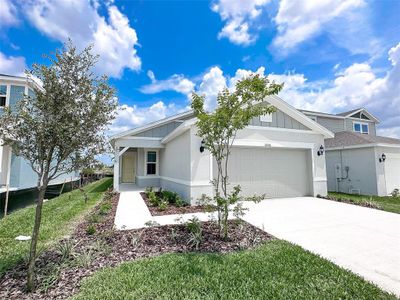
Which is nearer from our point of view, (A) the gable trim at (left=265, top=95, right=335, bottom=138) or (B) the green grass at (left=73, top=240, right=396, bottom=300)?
(B) the green grass at (left=73, top=240, right=396, bottom=300)

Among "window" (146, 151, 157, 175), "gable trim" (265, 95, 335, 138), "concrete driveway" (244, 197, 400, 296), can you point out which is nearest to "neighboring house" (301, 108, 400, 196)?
"gable trim" (265, 95, 335, 138)

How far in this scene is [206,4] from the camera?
946 centimetres

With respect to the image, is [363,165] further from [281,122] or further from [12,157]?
[12,157]

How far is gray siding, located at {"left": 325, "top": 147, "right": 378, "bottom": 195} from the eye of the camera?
1353 centimetres

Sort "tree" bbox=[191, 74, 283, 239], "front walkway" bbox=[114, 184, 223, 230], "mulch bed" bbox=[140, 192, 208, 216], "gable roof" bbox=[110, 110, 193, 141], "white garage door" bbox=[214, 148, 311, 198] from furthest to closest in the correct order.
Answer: "gable roof" bbox=[110, 110, 193, 141], "white garage door" bbox=[214, 148, 311, 198], "mulch bed" bbox=[140, 192, 208, 216], "front walkway" bbox=[114, 184, 223, 230], "tree" bbox=[191, 74, 283, 239]

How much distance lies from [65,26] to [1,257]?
648 centimetres

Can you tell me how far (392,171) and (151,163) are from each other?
1628 centimetres

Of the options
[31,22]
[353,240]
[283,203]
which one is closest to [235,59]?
[283,203]

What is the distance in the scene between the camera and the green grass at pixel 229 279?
3.02 m

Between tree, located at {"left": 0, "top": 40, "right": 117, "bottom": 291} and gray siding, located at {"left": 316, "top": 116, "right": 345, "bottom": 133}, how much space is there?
20.2 metres

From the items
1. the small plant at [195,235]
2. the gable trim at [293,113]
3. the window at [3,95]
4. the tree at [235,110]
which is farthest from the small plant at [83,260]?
the window at [3,95]

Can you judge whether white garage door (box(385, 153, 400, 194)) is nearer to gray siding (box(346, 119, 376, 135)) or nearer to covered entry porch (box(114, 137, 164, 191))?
gray siding (box(346, 119, 376, 135))

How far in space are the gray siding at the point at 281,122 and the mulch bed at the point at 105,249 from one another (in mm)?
5967

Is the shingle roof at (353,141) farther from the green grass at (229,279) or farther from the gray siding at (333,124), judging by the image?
the green grass at (229,279)
